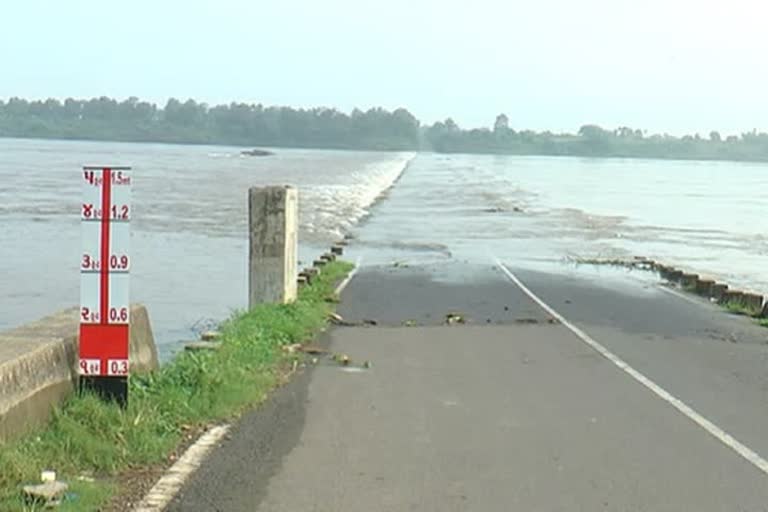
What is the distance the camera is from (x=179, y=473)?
6.71 metres

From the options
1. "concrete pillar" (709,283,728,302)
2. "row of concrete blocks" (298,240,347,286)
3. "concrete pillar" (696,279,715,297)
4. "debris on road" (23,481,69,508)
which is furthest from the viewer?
"concrete pillar" (696,279,715,297)

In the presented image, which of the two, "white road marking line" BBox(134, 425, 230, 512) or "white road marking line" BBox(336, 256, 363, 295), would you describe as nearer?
"white road marking line" BBox(134, 425, 230, 512)

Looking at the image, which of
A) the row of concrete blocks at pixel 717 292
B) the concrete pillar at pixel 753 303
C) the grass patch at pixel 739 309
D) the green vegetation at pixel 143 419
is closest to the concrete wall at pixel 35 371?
the green vegetation at pixel 143 419

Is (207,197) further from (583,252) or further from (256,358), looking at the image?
(256,358)

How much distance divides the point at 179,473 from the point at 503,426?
2.65 metres

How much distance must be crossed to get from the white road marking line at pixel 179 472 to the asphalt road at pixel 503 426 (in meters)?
0.09

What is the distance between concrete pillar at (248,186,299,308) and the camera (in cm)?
1373

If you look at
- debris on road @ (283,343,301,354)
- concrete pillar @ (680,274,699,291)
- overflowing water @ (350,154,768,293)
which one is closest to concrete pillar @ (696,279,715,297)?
concrete pillar @ (680,274,699,291)

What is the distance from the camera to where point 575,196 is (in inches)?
2872

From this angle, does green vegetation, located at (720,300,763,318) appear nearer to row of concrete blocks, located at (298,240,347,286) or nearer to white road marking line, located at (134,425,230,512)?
row of concrete blocks, located at (298,240,347,286)

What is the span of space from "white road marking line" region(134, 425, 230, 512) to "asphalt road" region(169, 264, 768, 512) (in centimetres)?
9

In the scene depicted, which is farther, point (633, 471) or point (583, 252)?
point (583, 252)

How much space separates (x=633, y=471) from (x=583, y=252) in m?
22.0

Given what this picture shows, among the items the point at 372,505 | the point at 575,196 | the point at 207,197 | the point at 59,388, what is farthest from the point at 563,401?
the point at 575,196
